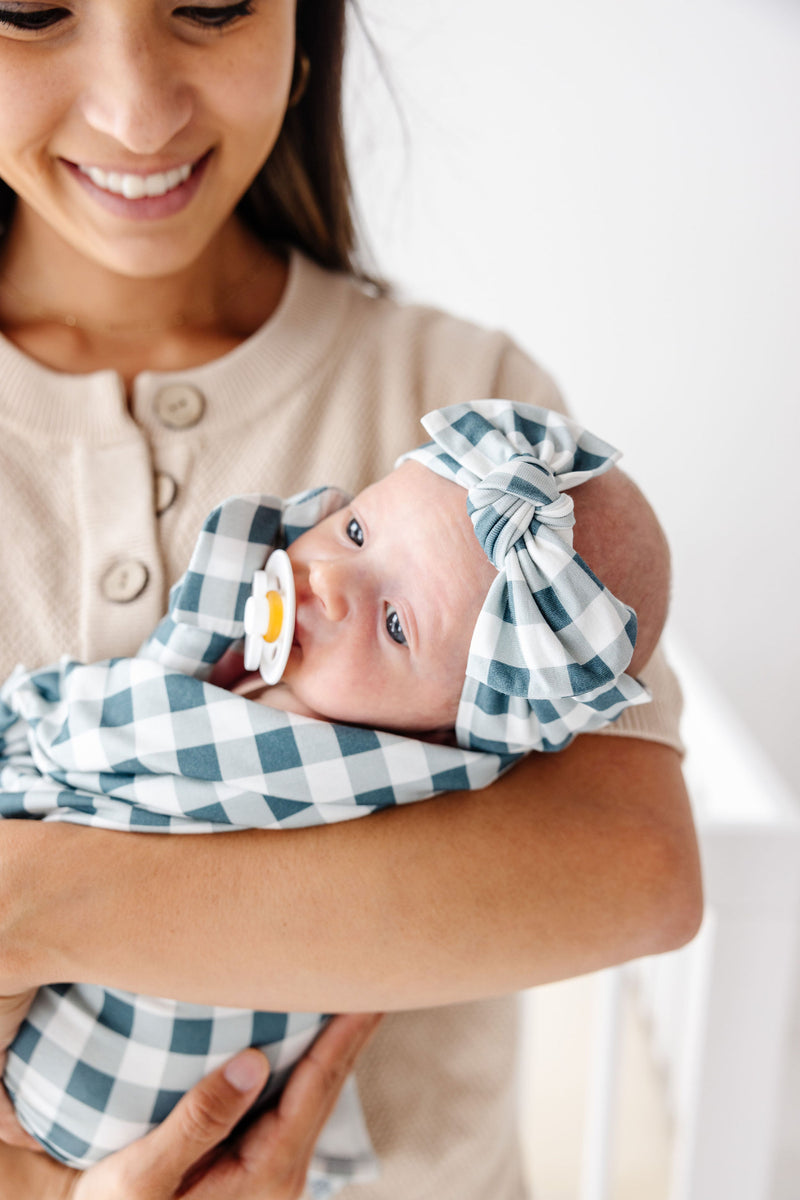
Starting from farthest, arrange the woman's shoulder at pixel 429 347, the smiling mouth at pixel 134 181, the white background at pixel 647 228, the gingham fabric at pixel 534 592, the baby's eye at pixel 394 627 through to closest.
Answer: the white background at pixel 647 228 < the woman's shoulder at pixel 429 347 < the smiling mouth at pixel 134 181 < the baby's eye at pixel 394 627 < the gingham fabric at pixel 534 592

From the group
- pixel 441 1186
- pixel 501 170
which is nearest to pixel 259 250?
pixel 501 170

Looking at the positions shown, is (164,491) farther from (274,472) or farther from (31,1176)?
(31,1176)

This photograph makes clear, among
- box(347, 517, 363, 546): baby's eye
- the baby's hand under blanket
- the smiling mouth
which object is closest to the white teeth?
the smiling mouth

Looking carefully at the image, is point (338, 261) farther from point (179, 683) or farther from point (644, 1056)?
point (644, 1056)

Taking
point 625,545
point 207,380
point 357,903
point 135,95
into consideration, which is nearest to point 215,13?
point 135,95

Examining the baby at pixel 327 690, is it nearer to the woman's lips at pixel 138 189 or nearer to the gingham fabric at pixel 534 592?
the gingham fabric at pixel 534 592

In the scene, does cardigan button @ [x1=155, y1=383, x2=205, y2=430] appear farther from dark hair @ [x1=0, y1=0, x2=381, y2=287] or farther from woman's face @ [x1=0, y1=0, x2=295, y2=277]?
dark hair @ [x1=0, y1=0, x2=381, y2=287]

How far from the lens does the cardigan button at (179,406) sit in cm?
98

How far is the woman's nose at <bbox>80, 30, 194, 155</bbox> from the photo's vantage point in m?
0.80

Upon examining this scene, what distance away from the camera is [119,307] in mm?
1090

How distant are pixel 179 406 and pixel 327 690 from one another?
35 centimetres

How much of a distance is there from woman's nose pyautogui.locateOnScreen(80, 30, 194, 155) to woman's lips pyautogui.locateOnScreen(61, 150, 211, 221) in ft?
0.14

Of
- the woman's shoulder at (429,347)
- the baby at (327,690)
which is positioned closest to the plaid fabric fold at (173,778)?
the baby at (327,690)

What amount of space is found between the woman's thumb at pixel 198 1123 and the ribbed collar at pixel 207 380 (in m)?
0.58
